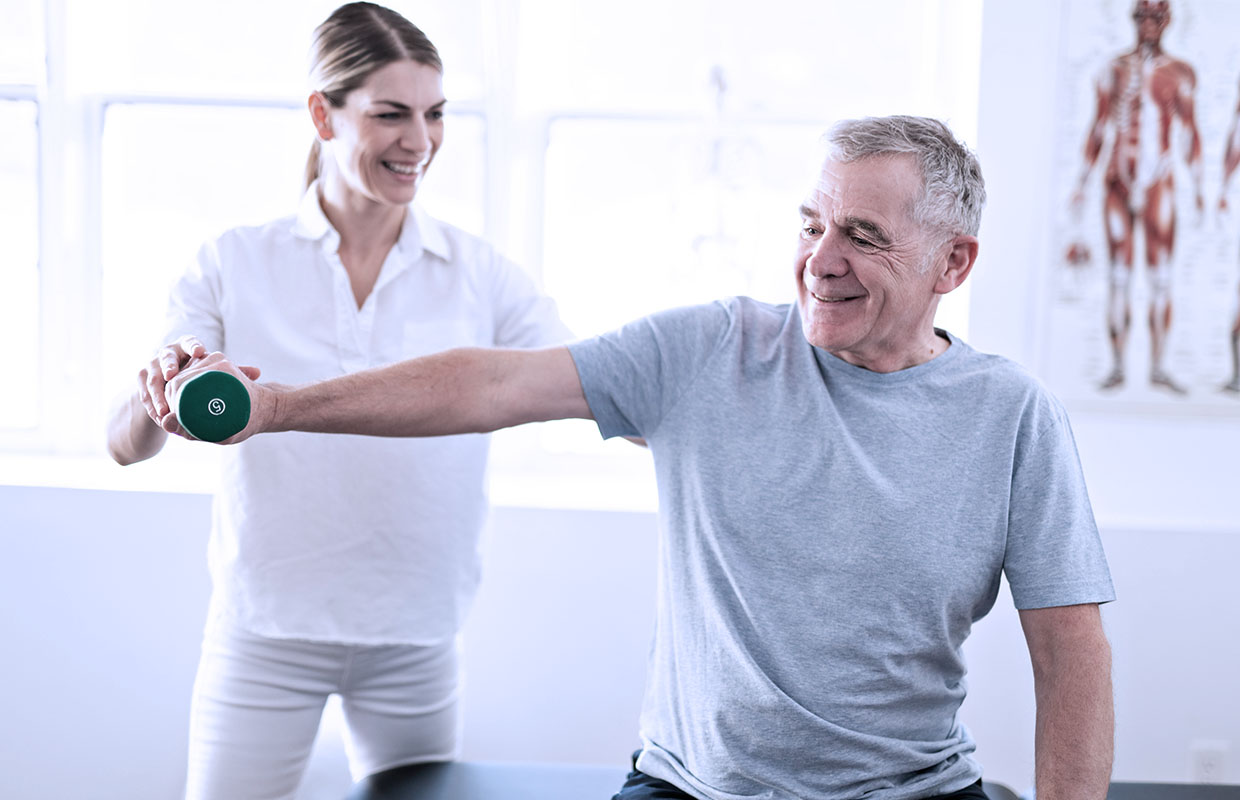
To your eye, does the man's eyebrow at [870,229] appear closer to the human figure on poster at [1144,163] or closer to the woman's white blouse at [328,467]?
the woman's white blouse at [328,467]

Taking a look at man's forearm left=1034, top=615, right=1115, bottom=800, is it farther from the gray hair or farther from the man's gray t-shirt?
the gray hair

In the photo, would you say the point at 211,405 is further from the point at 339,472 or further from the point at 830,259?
the point at 830,259

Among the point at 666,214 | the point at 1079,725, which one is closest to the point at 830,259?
the point at 1079,725

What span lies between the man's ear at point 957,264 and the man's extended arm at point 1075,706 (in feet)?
1.50

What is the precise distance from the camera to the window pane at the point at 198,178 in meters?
2.81

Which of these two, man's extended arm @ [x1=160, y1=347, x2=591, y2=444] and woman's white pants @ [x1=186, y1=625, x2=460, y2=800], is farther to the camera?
woman's white pants @ [x1=186, y1=625, x2=460, y2=800]

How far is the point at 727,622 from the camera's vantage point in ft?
4.48

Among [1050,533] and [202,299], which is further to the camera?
[202,299]

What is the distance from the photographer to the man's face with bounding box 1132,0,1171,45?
246 cm

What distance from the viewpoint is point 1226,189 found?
2502 millimetres

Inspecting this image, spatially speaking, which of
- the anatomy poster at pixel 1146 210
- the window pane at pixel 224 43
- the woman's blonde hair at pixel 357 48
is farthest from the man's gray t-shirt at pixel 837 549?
the window pane at pixel 224 43

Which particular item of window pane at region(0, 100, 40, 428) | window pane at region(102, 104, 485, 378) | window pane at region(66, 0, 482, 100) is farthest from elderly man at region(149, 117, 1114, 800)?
window pane at region(0, 100, 40, 428)

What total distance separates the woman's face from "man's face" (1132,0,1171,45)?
5.67ft

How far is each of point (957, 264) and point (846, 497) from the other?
37 cm
